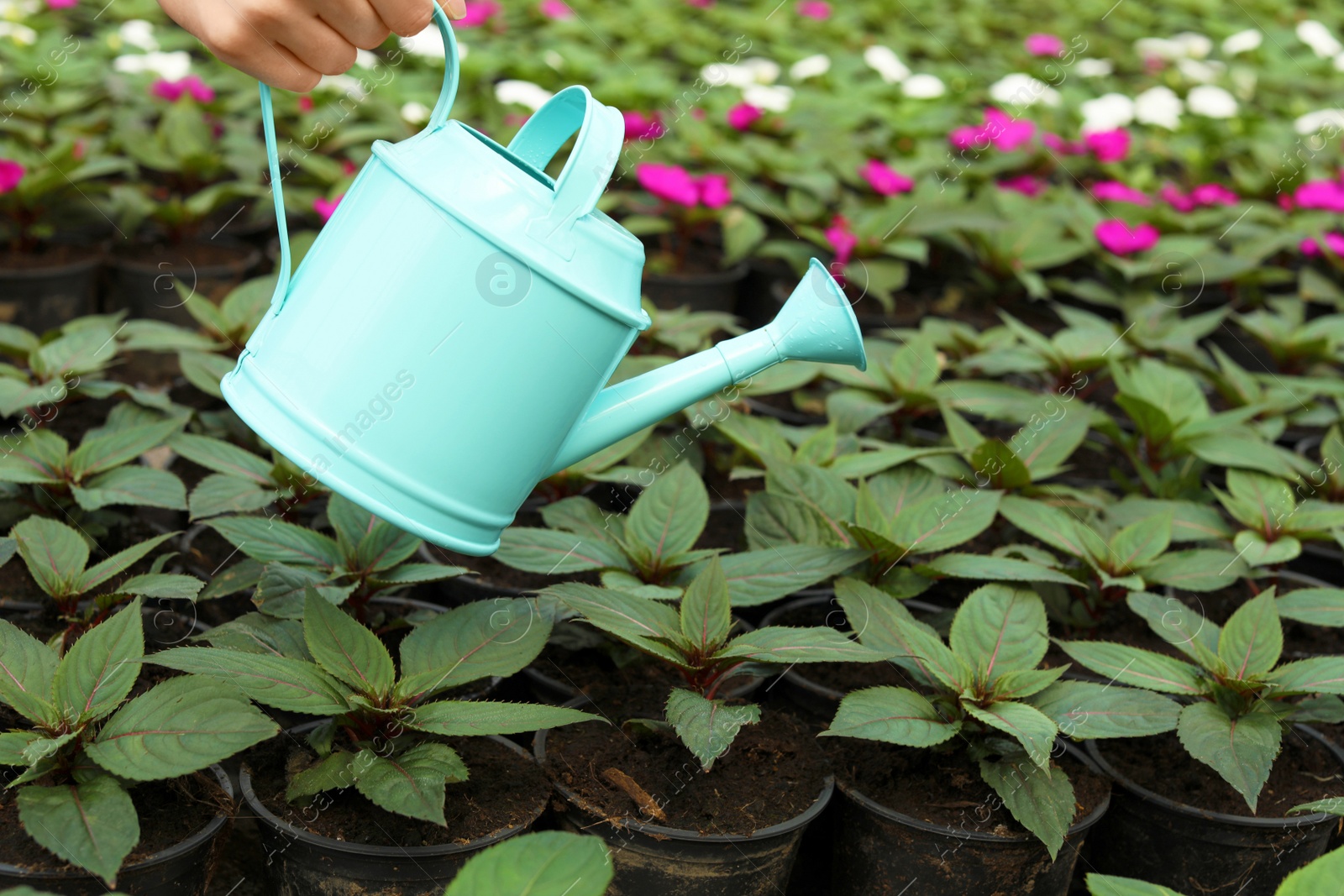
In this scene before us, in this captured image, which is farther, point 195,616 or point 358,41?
point 195,616

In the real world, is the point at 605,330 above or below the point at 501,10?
above

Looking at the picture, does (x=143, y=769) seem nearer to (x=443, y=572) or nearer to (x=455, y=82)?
(x=443, y=572)

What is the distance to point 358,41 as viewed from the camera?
3.74 feet

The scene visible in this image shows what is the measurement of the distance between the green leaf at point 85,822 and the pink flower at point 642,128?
285cm

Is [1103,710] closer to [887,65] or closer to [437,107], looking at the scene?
[437,107]

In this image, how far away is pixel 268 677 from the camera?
1.28 m

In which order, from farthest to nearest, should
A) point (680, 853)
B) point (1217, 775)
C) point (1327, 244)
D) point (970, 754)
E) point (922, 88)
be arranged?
point (922, 88) → point (1327, 244) → point (1217, 775) → point (970, 754) → point (680, 853)

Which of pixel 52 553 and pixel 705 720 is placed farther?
pixel 52 553

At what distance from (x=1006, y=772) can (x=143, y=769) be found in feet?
→ 3.25

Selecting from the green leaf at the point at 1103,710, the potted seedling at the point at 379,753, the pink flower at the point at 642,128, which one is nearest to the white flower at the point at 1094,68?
the pink flower at the point at 642,128

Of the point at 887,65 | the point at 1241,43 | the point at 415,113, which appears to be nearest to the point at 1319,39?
the point at 1241,43

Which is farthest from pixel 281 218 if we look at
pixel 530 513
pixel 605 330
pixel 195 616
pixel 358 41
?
pixel 530 513

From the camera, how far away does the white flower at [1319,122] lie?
195 inches

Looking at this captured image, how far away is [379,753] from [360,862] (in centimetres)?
12
